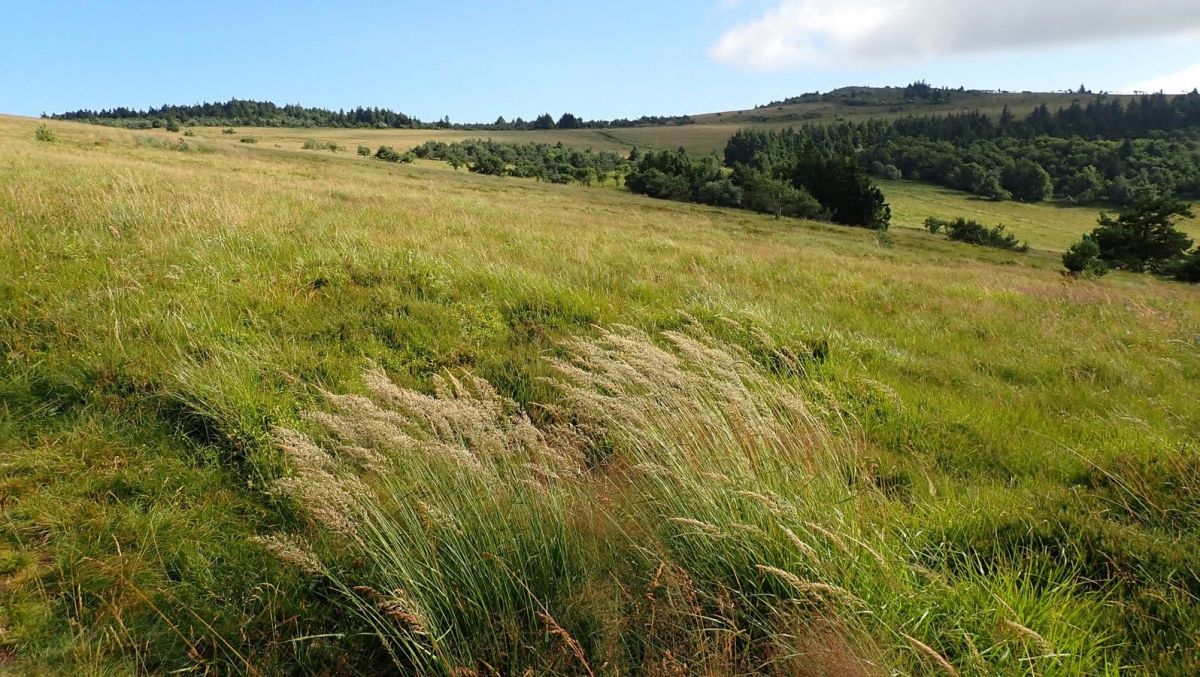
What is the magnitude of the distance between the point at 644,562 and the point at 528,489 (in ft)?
2.42

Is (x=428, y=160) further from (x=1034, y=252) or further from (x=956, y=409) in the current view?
(x=956, y=409)

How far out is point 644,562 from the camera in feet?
9.50

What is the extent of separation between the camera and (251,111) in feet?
527

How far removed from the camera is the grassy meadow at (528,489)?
101 inches

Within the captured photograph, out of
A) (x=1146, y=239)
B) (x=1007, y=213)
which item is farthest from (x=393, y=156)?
(x=1007, y=213)

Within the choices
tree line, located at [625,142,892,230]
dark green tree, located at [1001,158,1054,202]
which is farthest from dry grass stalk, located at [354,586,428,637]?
dark green tree, located at [1001,158,1054,202]

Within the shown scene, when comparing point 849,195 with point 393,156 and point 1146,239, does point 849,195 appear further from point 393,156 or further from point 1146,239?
point 393,156

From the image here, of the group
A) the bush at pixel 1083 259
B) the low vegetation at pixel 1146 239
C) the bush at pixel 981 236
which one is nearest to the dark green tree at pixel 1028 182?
the bush at pixel 981 236

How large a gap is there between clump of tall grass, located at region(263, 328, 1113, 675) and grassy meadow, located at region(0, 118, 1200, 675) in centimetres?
2

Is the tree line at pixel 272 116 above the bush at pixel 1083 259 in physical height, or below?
above

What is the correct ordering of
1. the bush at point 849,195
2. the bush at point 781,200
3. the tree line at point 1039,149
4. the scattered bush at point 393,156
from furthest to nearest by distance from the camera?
the tree line at point 1039,149 < the bush at point 849,195 < the scattered bush at point 393,156 < the bush at point 781,200

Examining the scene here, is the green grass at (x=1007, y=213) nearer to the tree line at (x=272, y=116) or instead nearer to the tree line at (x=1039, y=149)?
the tree line at (x=1039, y=149)

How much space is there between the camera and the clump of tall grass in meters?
2.42

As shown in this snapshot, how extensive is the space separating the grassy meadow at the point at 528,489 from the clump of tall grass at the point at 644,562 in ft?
0.07
